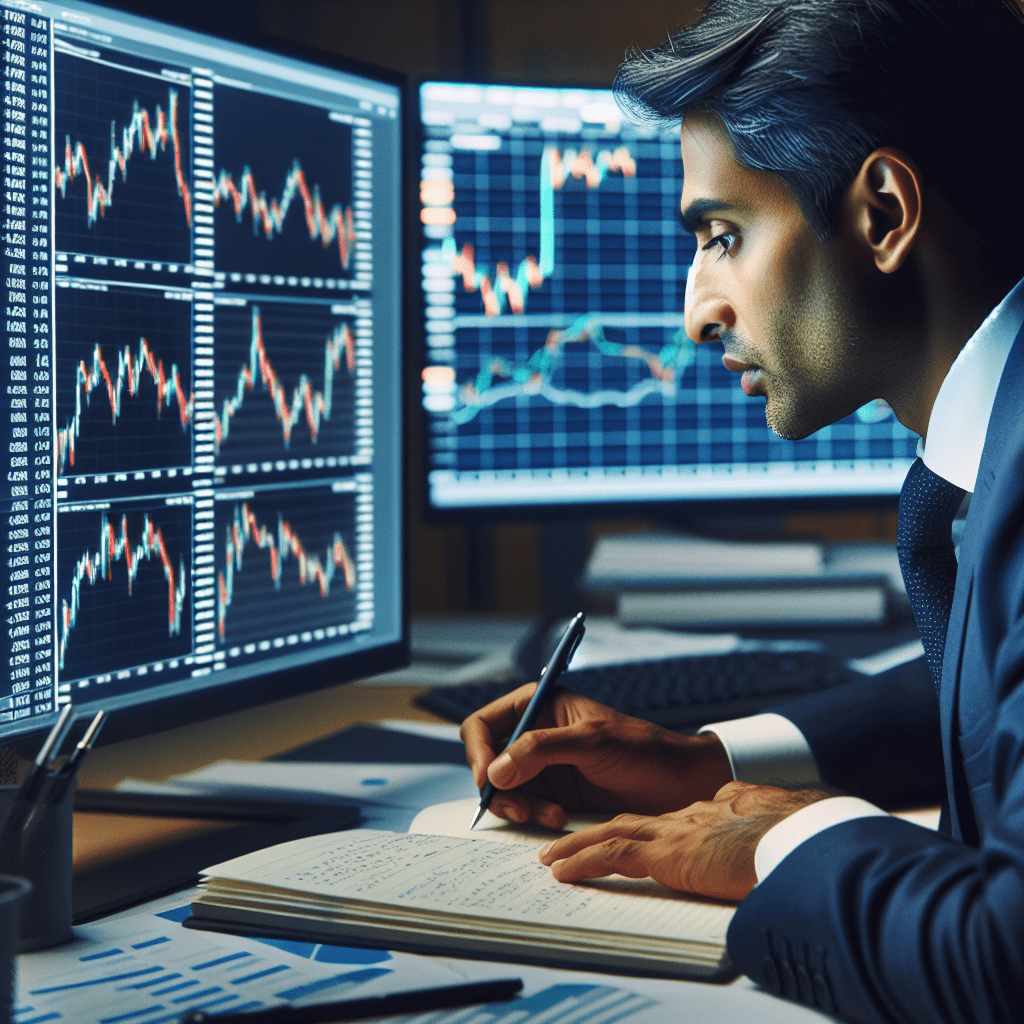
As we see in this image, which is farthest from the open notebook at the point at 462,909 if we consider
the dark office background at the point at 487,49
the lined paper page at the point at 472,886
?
the dark office background at the point at 487,49

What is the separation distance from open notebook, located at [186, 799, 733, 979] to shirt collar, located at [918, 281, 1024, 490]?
0.31 meters

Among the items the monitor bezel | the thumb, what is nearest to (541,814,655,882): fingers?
the thumb

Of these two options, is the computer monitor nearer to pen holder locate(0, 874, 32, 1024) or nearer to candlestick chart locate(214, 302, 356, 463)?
candlestick chart locate(214, 302, 356, 463)

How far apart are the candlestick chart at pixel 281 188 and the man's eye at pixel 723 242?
0.32 metres

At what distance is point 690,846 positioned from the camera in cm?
61

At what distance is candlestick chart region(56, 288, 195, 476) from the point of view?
693 mm

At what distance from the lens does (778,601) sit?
1442 mm

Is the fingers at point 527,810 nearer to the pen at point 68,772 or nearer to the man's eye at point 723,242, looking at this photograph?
the pen at point 68,772

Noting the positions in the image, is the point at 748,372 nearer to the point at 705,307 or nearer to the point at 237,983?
the point at 705,307

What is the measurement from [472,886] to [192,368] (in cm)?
41

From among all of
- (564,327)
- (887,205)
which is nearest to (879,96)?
(887,205)

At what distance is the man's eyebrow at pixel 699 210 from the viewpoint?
0.75 meters

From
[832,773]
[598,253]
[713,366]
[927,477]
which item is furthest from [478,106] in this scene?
[832,773]

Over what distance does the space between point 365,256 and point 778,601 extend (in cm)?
74
